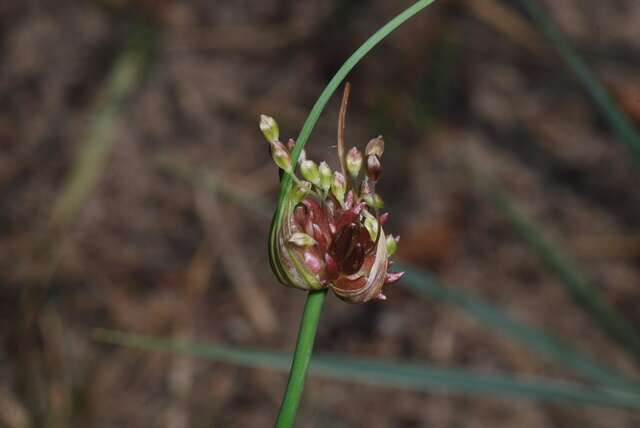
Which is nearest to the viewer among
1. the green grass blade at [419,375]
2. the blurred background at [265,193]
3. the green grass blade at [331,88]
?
the green grass blade at [331,88]

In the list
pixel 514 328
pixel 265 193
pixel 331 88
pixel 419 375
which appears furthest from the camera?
pixel 265 193

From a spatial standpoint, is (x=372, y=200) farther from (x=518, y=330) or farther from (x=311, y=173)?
(x=518, y=330)

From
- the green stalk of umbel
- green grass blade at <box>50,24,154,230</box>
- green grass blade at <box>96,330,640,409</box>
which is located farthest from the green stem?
green grass blade at <box>50,24,154,230</box>

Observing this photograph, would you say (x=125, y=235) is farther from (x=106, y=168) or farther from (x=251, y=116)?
(x=251, y=116)

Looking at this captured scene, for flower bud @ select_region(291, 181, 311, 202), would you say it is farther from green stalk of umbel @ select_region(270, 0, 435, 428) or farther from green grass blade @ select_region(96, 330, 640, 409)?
green grass blade @ select_region(96, 330, 640, 409)

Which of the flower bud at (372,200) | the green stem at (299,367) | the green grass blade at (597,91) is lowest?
the green stem at (299,367)

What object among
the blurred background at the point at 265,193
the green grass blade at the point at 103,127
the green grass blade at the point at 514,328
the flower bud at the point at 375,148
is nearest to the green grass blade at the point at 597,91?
the green grass blade at the point at 514,328

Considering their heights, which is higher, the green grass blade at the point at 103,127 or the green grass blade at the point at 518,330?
the green grass blade at the point at 103,127

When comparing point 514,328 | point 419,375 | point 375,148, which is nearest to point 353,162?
point 375,148

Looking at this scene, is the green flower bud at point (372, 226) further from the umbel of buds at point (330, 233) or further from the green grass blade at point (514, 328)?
the green grass blade at point (514, 328)
